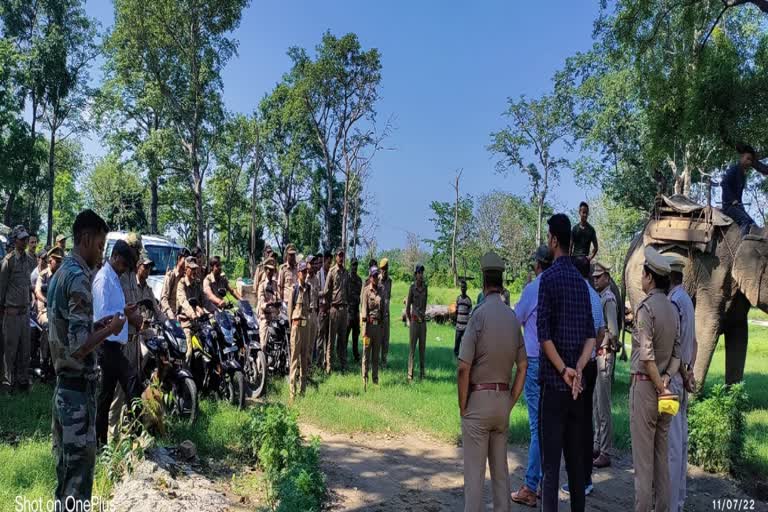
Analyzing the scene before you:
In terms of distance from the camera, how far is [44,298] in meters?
8.78

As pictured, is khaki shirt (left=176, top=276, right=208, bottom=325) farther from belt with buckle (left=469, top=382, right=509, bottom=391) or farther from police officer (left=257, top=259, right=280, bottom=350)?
belt with buckle (left=469, top=382, right=509, bottom=391)

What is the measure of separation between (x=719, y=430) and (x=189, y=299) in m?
6.74

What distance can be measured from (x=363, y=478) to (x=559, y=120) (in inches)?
1429

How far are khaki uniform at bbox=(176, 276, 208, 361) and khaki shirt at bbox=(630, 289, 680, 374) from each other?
559 centimetres

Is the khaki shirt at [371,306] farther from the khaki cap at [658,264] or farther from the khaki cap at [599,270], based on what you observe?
the khaki cap at [658,264]

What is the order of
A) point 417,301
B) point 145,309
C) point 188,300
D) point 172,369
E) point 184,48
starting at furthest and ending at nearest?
point 184,48 < point 417,301 < point 188,300 < point 145,309 < point 172,369

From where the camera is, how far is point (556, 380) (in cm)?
415

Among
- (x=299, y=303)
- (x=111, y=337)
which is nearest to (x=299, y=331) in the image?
(x=299, y=303)

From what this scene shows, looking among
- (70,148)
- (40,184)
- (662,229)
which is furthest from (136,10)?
(70,148)

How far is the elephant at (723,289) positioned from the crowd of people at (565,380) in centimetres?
384

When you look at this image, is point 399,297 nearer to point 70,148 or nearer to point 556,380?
point 556,380

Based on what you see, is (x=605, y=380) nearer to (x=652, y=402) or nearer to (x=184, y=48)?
(x=652, y=402)

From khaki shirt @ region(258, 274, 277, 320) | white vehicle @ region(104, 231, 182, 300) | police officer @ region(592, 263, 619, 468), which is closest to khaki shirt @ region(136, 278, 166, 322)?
khaki shirt @ region(258, 274, 277, 320)

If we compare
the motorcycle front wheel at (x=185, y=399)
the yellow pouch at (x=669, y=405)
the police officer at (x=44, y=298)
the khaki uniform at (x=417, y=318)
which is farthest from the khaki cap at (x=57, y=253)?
the yellow pouch at (x=669, y=405)
